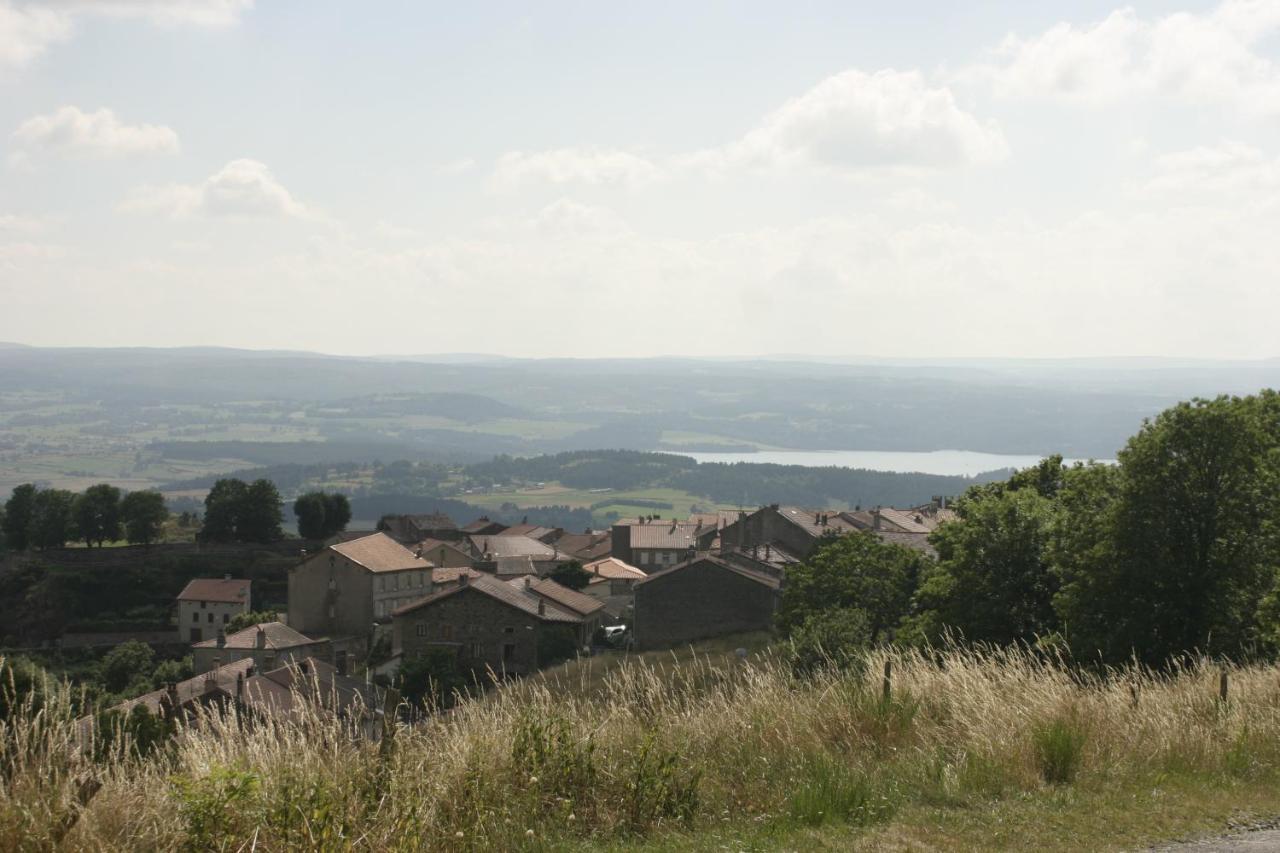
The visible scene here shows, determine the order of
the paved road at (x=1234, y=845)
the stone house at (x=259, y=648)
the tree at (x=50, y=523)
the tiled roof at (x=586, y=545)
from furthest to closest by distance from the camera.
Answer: the tiled roof at (x=586, y=545)
the tree at (x=50, y=523)
the stone house at (x=259, y=648)
the paved road at (x=1234, y=845)

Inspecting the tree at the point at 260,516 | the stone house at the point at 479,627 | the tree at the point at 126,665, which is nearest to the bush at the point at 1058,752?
the stone house at the point at 479,627

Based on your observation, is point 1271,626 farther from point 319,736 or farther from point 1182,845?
point 319,736

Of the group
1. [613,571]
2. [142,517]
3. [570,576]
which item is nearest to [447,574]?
[570,576]

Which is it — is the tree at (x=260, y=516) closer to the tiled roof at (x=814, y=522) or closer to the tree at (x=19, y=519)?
the tree at (x=19, y=519)

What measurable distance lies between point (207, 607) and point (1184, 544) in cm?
6114

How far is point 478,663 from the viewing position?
154ft

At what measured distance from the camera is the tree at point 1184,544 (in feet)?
64.2

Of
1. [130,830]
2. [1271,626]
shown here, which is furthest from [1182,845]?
[1271,626]

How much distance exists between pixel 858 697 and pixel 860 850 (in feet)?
9.28

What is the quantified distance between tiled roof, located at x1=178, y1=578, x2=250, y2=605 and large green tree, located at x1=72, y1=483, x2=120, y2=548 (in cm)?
1890

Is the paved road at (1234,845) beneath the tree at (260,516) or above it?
above

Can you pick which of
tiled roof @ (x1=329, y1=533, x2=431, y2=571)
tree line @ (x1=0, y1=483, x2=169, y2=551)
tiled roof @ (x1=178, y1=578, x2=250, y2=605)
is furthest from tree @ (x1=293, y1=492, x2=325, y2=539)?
tiled roof @ (x1=329, y1=533, x2=431, y2=571)

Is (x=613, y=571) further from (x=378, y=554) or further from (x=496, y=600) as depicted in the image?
(x=496, y=600)

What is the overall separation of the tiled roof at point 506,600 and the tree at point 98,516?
46.9m
